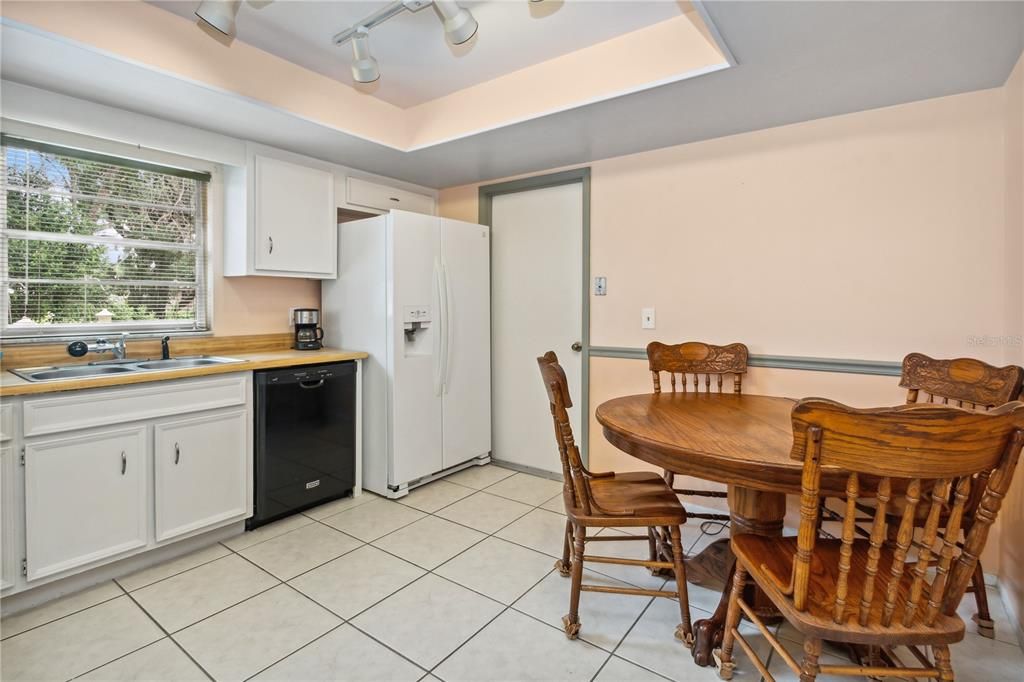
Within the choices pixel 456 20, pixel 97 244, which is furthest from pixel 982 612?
pixel 97 244

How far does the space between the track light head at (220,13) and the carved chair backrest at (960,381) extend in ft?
10.5

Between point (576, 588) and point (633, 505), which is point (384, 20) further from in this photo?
point (576, 588)

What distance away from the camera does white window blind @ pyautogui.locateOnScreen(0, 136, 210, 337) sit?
7.98 ft

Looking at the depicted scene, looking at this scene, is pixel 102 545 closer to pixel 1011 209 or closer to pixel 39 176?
pixel 39 176

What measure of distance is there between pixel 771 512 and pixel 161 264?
10.9ft

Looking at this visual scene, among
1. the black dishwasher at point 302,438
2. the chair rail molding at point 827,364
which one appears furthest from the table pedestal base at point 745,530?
the black dishwasher at point 302,438

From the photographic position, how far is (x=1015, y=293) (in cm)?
210

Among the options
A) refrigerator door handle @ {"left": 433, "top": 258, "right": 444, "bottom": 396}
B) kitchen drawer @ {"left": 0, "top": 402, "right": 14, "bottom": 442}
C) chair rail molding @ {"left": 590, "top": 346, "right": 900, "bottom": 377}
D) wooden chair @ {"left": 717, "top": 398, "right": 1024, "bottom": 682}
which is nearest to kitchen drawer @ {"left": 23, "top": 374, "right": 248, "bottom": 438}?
kitchen drawer @ {"left": 0, "top": 402, "right": 14, "bottom": 442}

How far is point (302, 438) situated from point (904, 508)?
2743 mm

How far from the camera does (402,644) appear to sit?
1.84 metres

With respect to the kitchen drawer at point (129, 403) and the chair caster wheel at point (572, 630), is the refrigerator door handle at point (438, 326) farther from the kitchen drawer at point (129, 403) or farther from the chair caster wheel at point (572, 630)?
the chair caster wheel at point (572, 630)

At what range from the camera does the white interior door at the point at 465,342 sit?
139 inches

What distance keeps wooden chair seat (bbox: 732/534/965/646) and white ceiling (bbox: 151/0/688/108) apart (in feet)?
6.90

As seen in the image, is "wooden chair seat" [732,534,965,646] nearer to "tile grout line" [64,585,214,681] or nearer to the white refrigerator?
"tile grout line" [64,585,214,681]
